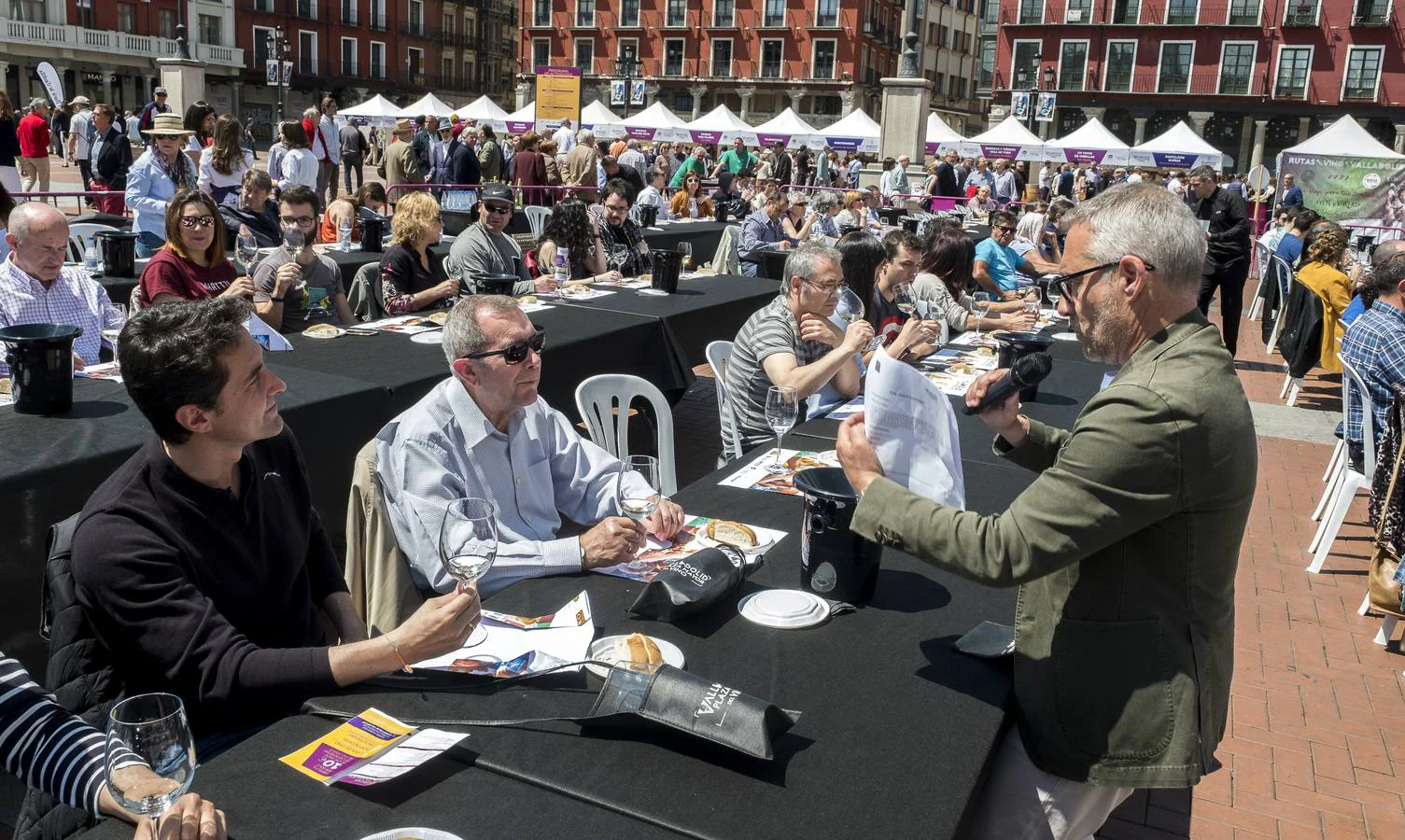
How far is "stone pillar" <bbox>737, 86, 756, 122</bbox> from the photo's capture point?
59.7 metres

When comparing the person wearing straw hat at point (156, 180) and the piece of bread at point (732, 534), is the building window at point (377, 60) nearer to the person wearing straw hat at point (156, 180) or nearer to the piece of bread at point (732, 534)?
the person wearing straw hat at point (156, 180)

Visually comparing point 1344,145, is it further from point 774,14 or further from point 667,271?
point 774,14

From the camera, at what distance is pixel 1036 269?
825 centimetres

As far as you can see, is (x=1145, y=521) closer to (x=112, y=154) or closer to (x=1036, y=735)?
(x=1036, y=735)

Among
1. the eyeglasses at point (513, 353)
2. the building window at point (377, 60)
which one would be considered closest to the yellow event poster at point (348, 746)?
the eyeglasses at point (513, 353)

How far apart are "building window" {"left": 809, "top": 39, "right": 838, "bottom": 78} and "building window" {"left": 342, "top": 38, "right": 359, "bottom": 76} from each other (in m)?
26.2

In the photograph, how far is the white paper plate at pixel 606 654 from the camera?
6.05 ft

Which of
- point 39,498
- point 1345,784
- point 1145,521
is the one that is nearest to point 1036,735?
point 1145,521

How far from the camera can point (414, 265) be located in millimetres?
6129

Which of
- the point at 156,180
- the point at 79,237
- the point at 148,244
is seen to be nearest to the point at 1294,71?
the point at 156,180

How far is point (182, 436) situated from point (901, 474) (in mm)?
1370

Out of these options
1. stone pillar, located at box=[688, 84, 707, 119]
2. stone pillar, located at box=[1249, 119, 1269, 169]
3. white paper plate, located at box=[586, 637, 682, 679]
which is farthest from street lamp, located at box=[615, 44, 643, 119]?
white paper plate, located at box=[586, 637, 682, 679]

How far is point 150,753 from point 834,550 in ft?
4.24

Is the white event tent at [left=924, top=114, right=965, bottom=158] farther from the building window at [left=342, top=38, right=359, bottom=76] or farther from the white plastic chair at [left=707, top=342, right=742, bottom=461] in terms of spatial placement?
the building window at [left=342, top=38, right=359, bottom=76]
